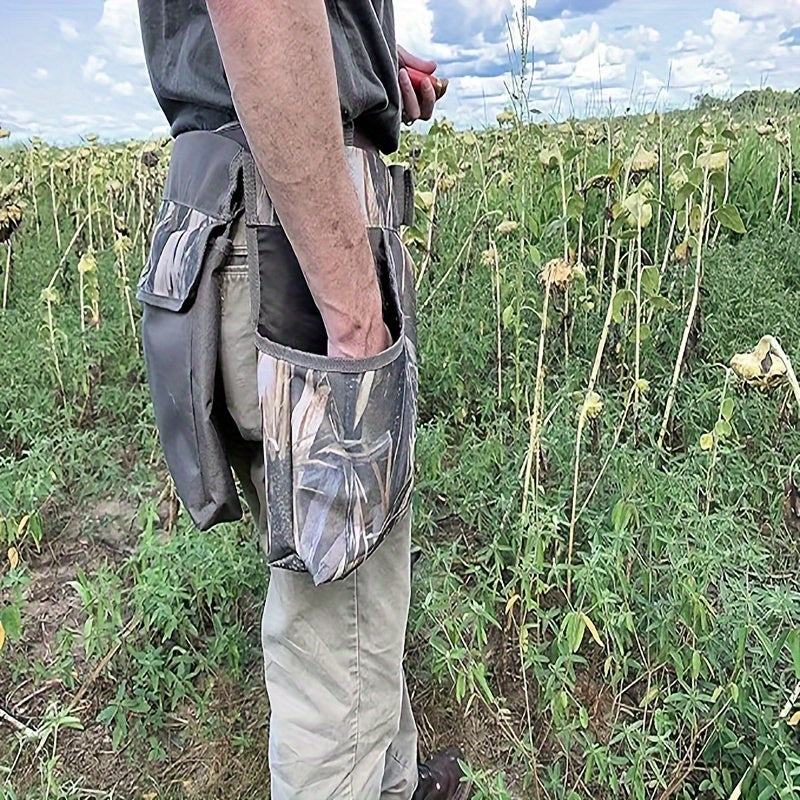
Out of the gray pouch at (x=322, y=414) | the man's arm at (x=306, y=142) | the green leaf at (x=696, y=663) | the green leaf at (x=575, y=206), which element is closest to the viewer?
the man's arm at (x=306, y=142)

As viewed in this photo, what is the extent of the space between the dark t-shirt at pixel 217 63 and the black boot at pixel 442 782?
1000mm

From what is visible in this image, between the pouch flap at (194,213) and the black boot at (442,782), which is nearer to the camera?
the pouch flap at (194,213)

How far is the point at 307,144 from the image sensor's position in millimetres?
835

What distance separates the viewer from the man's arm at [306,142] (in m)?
0.78

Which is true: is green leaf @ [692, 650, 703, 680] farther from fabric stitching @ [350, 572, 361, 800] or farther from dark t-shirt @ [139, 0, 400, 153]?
dark t-shirt @ [139, 0, 400, 153]

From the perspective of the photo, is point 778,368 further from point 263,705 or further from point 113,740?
point 113,740

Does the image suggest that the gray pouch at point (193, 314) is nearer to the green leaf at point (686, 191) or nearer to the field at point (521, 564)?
the field at point (521, 564)

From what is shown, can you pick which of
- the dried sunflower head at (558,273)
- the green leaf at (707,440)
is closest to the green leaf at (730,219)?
the dried sunflower head at (558,273)

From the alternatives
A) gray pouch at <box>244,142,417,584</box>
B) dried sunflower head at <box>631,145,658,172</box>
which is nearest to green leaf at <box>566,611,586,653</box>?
gray pouch at <box>244,142,417,584</box>

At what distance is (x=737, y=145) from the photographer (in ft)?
11.9

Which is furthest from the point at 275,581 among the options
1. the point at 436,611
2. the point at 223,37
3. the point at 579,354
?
the point at 579,354

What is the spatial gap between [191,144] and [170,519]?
Answer: 1.03 metres

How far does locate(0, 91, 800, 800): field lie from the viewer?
4.45 ft

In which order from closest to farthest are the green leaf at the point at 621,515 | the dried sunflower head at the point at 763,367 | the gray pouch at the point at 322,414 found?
1. the gray pouch at the point at 322,414
2. the dried sunflower head at the point at 763,367
3. the green leaf at the point at 621,515
